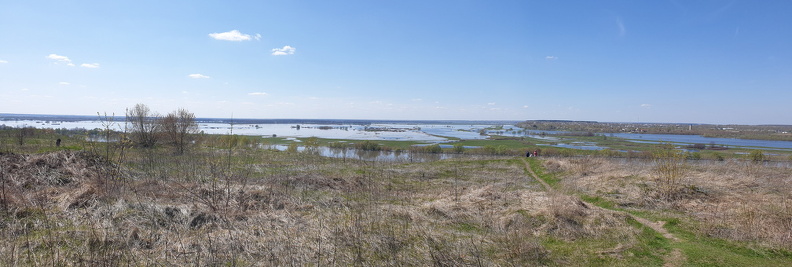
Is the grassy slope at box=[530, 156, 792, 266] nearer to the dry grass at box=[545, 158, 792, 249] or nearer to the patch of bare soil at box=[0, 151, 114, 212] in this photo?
the dry grass at box=[545, 158, 792, 249]

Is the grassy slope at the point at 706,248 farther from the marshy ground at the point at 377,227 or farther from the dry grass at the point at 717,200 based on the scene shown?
the dry grass at the point at 717,200

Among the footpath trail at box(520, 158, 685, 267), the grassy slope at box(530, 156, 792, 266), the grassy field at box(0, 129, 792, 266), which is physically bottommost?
the footpath trail at box(520, 158, 685, 267)

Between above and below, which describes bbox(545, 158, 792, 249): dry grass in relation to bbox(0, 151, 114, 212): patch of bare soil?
below

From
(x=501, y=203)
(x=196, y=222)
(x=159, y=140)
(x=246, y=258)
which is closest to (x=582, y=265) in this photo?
(x=501, y=203)

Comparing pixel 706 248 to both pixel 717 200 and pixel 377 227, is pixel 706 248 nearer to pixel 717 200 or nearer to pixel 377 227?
pixel 717 200

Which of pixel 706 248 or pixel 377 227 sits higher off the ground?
pixel 377 227

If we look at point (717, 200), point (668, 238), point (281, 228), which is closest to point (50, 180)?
point (281, 228)

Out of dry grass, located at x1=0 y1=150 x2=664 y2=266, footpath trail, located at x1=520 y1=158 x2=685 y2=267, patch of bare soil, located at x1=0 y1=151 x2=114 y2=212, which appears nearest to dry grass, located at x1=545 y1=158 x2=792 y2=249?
footpath trail, located at x1=520 y1=158 x2=685 y2=267

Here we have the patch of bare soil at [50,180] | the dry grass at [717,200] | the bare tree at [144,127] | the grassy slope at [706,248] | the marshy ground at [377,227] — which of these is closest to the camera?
the marshy ground at [377,227]

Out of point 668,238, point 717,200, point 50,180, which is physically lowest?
point 668,238

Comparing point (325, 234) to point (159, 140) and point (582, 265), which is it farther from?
point (159, 140)

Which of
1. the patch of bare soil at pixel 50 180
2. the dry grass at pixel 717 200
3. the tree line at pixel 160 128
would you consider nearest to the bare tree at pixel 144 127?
the tree line at pixel 160 128

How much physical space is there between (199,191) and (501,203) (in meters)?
8.89

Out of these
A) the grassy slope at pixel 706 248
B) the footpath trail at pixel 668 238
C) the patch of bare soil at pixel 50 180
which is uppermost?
the patch of bare soil at pixel 50 180
